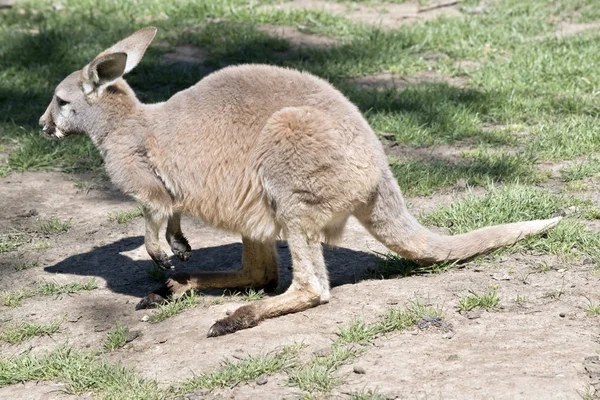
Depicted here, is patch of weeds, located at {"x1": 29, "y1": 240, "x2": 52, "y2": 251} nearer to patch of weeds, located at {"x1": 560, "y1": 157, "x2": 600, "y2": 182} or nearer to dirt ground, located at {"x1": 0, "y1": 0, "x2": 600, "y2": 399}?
dirt ground, located at {"x1": 0, "y1": 0, "x2": 600, "y2": 399}

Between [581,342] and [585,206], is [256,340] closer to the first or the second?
[581,342]

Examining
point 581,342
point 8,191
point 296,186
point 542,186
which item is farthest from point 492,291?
point 8,191

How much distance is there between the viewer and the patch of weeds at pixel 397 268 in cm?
481

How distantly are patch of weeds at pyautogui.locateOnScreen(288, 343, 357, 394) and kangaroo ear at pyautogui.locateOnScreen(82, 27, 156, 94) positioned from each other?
1.93 metres

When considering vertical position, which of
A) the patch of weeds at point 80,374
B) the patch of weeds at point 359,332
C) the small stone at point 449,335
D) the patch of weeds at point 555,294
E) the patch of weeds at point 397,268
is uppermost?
the patch of weeds at point 555,294

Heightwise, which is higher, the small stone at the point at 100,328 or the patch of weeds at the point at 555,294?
the patch of weeds at the point at 555,294

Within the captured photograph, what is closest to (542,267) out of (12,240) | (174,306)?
(174,306)

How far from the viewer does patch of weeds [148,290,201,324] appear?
183 inches

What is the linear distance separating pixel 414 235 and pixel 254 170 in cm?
89

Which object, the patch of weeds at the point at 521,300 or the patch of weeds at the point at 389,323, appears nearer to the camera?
the patch of weeds at the point at 389,323

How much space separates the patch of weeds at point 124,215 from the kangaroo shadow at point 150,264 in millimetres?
272

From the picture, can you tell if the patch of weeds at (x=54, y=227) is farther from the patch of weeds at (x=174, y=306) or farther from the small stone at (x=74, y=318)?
the patch of weeds at (x=174, y=306)

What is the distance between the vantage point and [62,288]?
5.04 meters

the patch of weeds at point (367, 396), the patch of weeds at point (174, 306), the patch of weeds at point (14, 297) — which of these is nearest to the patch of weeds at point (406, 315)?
the patch of weeds at point (367, 396)
